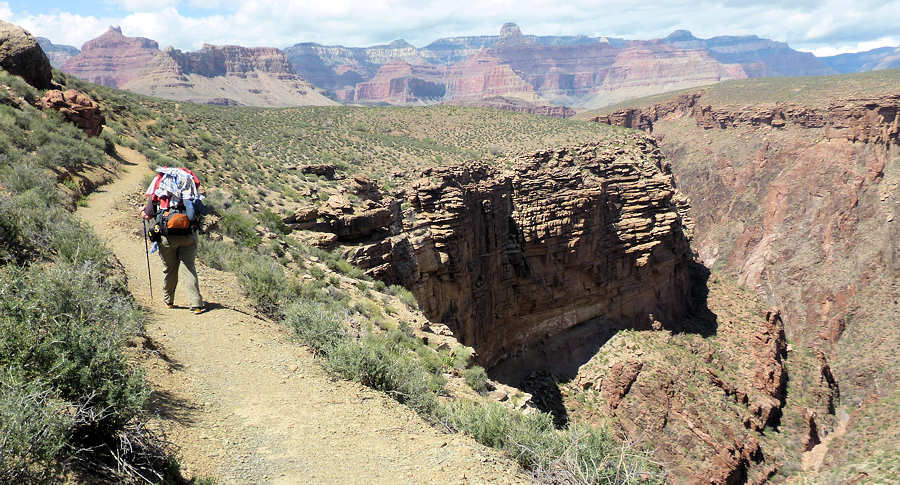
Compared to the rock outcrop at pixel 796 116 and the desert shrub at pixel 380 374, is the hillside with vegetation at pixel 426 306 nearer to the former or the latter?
the desert shrub at pixel 380 374

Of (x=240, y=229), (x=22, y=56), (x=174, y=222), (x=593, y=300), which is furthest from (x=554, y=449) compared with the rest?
(x=593, y=300)

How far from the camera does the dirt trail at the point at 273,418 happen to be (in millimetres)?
4742

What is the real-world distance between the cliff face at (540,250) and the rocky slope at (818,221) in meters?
10.7

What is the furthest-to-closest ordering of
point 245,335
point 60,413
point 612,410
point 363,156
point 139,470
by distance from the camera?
point 363,156 < point 612,410 < point 245,335 < point 139,470 < point 60,413

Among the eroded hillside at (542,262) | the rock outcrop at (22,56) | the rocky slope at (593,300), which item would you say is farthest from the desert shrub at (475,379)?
the rock outcrop at (22,56)

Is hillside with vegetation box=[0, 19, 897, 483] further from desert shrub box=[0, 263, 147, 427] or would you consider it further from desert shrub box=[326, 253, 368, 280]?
desert shrub box=[326, 253, 368, 280]

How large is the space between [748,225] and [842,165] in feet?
40.5

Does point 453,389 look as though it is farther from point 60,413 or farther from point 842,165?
point 842,165

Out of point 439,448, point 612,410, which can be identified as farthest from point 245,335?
point 612,410

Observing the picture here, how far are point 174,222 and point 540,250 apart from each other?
2187 cm

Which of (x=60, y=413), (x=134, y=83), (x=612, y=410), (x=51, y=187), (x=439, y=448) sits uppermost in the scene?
(x=134, y=83)

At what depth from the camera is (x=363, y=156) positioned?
109 feet

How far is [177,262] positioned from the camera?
24.4 feet

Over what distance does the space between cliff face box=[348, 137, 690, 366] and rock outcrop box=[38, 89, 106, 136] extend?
11.0 m
